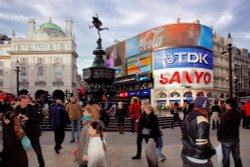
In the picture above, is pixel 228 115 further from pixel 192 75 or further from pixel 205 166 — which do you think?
pixel 192 75

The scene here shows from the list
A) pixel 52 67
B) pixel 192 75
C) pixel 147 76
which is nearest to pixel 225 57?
pixel 192 75

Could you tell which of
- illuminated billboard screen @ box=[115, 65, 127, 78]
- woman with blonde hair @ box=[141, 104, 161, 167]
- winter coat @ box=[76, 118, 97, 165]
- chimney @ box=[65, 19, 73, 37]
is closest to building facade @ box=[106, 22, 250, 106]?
illuminated billboard screen @ box=[115, 65, 127, 78]

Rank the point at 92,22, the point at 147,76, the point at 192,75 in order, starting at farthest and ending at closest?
the point at 147,76
the point at 192,75
the point at 92,22

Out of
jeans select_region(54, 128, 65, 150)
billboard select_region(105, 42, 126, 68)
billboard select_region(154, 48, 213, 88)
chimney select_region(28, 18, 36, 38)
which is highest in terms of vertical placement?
chimney select_region(28, 18, 36, 38)

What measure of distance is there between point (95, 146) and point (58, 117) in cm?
475

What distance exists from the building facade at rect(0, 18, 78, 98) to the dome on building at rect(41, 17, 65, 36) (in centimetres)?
315

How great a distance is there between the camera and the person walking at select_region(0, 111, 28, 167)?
4.46m

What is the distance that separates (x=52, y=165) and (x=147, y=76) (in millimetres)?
52904

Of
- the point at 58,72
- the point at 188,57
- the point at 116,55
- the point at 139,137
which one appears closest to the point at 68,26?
the point at 58,72

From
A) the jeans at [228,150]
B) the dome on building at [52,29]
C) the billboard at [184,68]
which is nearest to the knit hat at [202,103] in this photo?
the jeans at [228,150]

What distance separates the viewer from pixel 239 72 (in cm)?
7312

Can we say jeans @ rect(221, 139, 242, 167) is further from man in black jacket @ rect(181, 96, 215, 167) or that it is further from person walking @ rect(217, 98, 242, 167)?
man in black jacket @ rect(181, 96, 215, 167)

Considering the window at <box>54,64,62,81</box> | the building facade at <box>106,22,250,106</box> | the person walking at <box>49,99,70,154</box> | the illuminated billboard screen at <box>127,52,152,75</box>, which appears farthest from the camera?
the window at <box>54,64,62,81</box>

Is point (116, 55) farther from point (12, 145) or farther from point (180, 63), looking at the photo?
point (12, 145)
